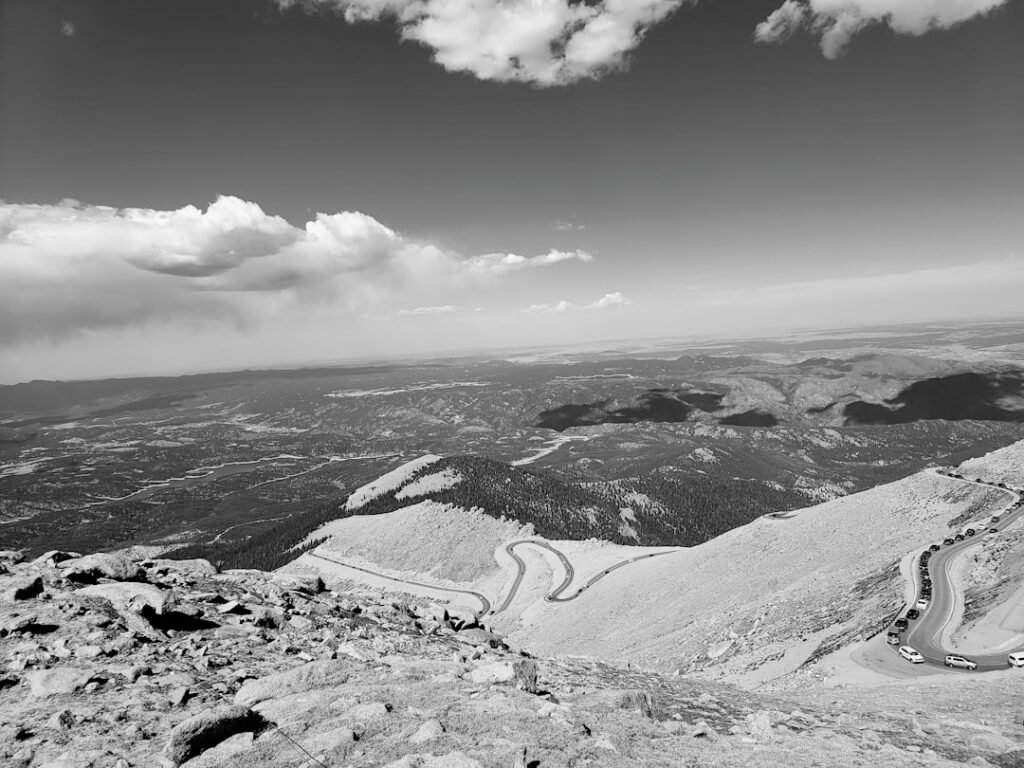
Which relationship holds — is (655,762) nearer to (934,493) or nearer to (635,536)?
(934,493)

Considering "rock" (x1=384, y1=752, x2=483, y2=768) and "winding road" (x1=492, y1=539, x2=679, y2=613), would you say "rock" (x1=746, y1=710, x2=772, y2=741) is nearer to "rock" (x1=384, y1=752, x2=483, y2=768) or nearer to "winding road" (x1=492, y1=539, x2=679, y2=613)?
"rock" (x1=384, y1=752, x2=483, y2=768)

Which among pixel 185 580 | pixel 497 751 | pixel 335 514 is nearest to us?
pixel 497 751

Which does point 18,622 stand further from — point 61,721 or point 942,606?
point 942,606

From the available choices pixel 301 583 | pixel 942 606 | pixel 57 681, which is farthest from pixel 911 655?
pixel 57 681

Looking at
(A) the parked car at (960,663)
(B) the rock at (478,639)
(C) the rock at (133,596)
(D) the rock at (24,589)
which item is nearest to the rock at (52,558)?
(D) the rock at (24,589)

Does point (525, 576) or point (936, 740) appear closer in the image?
point (936, 740)

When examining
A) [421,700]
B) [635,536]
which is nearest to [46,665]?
[421,700]

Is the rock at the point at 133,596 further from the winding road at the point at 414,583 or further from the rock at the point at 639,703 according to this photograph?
the winding road at the point at 414,583
